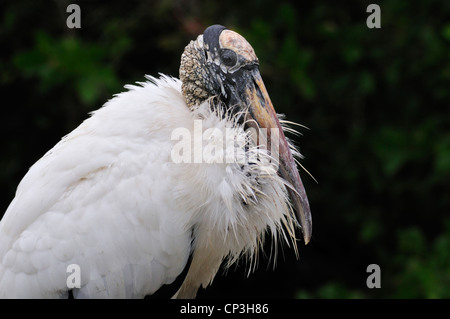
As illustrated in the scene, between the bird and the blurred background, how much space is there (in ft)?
5.80

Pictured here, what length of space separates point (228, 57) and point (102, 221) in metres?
0.75

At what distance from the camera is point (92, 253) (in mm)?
2244

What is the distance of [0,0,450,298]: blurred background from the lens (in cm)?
429

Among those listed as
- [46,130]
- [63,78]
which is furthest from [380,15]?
[46,130]

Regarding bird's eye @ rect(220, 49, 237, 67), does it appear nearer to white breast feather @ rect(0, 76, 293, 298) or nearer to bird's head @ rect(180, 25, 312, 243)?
bird's head @ rect(180, 25, 312, 243)

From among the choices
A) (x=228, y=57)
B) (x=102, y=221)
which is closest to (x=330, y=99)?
(x=228, y=57)

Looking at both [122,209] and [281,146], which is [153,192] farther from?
[281,146]

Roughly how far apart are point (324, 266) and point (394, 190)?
75 centimetres

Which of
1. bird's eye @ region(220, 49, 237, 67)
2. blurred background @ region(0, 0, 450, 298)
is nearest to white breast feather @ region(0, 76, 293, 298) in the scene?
bird's eye @ region(220, 49, 237, 67)

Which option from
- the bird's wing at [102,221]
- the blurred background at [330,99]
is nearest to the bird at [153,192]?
the bird's wing at [102,221]

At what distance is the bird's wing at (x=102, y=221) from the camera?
2.22 metres

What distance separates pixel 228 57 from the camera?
2420 millimetres

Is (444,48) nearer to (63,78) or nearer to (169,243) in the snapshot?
(63,78)

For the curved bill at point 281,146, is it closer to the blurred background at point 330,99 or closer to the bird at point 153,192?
the bird at point 153,192
